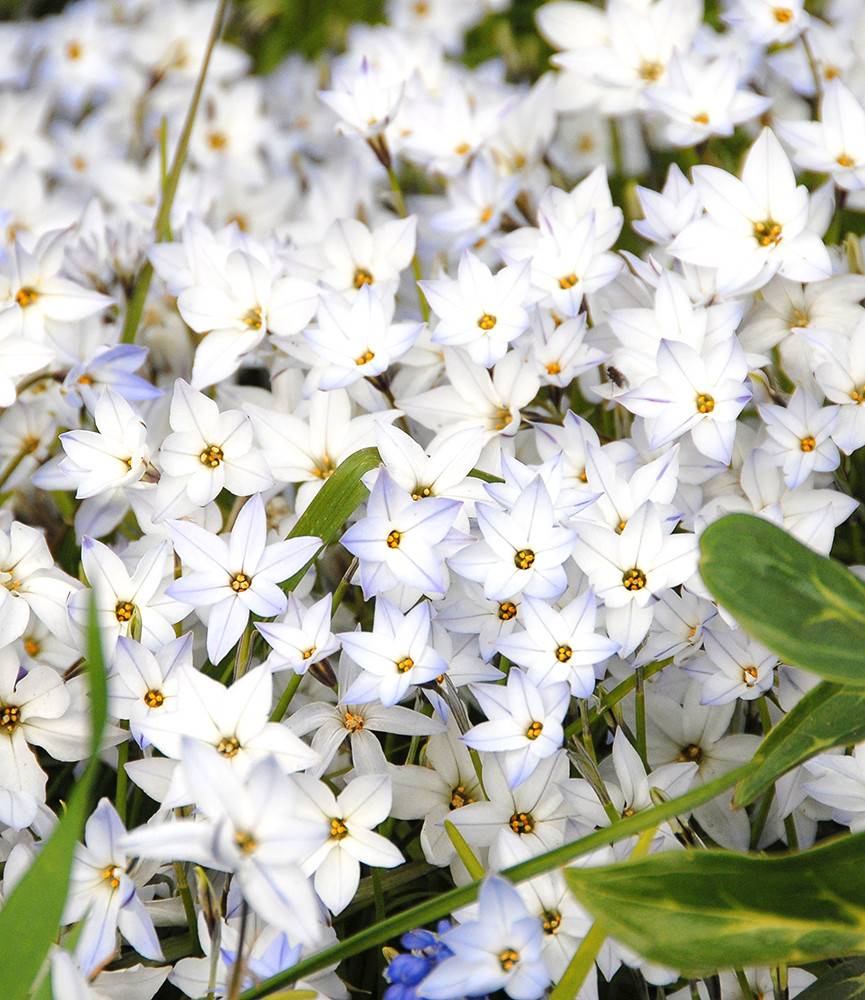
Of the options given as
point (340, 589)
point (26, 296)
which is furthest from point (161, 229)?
point (340, 589)

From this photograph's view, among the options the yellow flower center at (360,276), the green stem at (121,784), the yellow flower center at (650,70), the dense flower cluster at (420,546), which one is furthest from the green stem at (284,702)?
the yellow flower center at (650,70)

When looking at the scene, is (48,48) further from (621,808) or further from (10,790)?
(621,808)

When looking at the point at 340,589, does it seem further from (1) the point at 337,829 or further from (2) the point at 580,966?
(2) the point at 580,966

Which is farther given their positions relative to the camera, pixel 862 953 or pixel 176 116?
pixel 176 116

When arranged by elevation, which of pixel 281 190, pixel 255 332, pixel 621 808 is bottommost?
pixel 621 808

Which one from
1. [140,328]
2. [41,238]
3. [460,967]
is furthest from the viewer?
[140,328]

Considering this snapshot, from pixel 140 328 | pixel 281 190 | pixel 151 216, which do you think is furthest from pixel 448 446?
pixel 281 190
